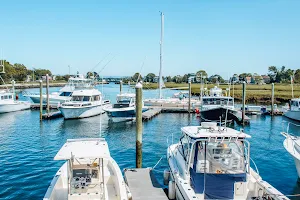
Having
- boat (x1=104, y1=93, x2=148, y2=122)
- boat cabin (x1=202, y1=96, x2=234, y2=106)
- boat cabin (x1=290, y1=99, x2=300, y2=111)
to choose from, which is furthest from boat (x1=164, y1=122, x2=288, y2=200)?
boat cabin (x1=290, y1=99, x2=300, y2=111)

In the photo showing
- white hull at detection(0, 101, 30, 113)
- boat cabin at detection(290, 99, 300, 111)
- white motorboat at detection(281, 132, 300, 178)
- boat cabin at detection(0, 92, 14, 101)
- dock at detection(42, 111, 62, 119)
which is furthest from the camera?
boat cabin at detection(0, 92, 14, 101)

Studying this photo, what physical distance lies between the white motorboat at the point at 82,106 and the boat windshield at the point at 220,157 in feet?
89.2

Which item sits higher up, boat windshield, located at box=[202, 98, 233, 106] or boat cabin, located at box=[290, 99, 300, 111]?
boat windshield, located at box=[202, 98, 233, 106]

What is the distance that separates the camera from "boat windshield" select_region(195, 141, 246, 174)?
1077 cm

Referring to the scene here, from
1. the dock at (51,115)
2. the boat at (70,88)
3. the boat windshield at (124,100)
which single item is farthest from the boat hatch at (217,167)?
the boat at (70,88)

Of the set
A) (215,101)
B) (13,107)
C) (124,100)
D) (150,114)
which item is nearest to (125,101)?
(124,100)

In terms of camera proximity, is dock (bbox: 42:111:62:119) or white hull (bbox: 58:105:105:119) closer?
white hull (bbox: 58:105:105:119)

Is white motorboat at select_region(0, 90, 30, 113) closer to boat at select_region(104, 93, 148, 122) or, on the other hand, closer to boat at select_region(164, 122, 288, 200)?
boat at select_region(104, 93, 148, 122)

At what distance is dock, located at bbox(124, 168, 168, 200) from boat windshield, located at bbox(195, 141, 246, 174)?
2.31 metres

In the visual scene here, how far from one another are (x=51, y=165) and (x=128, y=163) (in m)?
4.85

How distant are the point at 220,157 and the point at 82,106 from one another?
29.3m

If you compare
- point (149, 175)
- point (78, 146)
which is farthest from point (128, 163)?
point (78, 146)

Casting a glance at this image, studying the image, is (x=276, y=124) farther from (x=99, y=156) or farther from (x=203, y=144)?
(x=99, y=156)

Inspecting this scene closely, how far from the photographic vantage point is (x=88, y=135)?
2916 centimetres
